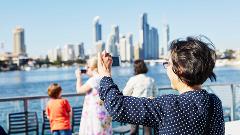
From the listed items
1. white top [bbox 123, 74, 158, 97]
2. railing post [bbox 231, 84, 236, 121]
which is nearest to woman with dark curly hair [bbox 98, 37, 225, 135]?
white top [bbox 123, 74, 158, 97]

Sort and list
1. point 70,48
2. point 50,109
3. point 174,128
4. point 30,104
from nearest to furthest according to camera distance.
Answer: point 174,128, point 50,109, point 30,104, point 70,48

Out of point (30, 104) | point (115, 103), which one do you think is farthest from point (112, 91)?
point (30, 104)

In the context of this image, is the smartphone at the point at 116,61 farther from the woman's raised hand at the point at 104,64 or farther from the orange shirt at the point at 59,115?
the orange shirt at the point at 59,115

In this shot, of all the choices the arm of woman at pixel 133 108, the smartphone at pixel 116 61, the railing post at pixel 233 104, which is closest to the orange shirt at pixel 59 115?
the smartphone at pixel 116 61

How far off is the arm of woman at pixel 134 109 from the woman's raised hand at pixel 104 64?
0.15 m

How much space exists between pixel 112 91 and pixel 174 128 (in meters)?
0.31

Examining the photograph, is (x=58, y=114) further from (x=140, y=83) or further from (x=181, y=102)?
(x=181, y=102)

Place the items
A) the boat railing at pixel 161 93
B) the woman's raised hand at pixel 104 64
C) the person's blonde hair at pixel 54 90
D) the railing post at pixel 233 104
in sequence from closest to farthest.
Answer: the woman's raised hand at pixel 104 64
the person's blonde hair at pixel 54 90
the boat railing at pixel 161 93
the railing post at pixel 233 104

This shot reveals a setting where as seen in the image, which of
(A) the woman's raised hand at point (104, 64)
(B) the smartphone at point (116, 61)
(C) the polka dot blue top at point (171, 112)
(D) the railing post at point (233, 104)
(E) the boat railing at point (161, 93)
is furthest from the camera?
(D) the railing post at point (233, 104)

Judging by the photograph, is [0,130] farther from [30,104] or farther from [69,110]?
[30,104]

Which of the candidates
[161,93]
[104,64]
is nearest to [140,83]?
[161,93]

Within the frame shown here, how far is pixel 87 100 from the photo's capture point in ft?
19.8

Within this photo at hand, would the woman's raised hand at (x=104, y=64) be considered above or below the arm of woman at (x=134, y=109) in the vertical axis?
above

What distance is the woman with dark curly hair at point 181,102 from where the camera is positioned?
2.20 meters
